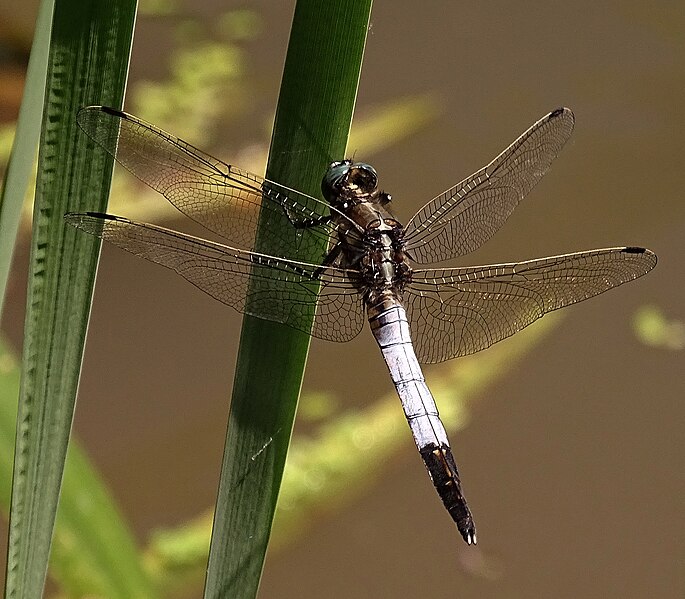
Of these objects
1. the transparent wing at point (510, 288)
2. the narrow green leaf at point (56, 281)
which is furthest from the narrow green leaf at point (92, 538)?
the transparent wing at point (510, 288)

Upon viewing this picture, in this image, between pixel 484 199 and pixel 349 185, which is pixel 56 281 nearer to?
pixel 349 185

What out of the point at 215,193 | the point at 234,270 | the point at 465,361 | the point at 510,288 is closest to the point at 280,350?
the point at 234,270

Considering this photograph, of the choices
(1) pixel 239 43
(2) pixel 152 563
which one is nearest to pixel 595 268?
(2) pixel 152 563

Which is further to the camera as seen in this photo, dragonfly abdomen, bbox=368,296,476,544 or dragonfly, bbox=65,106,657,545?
dragonfly abdomen, bbox=368,296,476,544

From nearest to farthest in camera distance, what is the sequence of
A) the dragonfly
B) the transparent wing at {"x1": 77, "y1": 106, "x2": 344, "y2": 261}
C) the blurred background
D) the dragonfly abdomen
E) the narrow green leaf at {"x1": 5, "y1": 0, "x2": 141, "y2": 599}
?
the narrow green leaf at {"x1": 5, "y1": 0, "x2": 141, "y2": 599}
the transparent wing at {"x1": 77, "y1": 106, "x2": 344, "y2": 261}
the dragonfly
the dragonfly abdomen
the blurred background

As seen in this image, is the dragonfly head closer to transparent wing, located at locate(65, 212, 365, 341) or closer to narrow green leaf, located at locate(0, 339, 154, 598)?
transparent wing, located at locate(65, 212, 365, 341)

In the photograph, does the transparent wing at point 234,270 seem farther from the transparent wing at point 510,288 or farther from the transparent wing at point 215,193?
the transparent wing at point 510,288

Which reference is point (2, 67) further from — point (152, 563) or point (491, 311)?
point (491, 311)

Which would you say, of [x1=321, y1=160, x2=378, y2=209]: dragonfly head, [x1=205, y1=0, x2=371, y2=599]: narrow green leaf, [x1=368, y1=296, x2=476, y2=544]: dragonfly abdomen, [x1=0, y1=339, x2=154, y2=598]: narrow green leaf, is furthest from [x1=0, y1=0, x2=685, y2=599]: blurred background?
[x1=205, y1=0, x2=371, y2=599]: narrow green leaf
